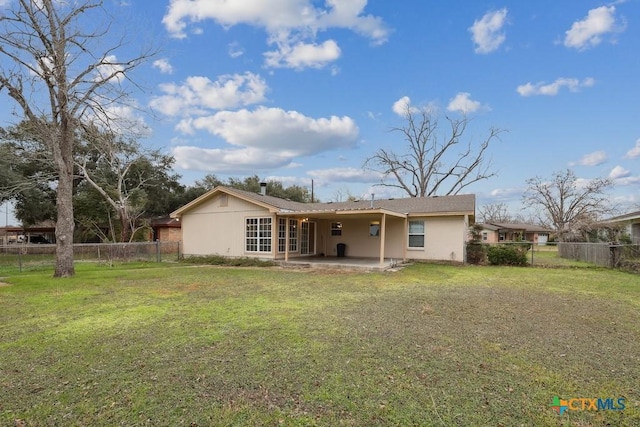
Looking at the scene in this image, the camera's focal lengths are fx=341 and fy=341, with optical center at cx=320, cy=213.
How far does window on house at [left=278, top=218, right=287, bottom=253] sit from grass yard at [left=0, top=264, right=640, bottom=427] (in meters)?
7.63

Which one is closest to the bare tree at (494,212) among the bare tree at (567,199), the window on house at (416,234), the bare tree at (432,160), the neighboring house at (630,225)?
the bare tree at (567,199)

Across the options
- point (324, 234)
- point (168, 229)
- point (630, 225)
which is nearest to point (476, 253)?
point (324, 234)

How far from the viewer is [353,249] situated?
56.3ft

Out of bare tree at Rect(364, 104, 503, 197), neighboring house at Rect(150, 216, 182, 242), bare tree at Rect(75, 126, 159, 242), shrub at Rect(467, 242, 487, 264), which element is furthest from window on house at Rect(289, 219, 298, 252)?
bare tree at Rect(364, 104, 503, 197)

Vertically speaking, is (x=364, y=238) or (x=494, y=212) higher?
(x=494, y=212)

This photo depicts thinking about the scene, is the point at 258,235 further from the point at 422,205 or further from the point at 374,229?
the point at 422,205

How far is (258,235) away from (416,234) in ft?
23.9

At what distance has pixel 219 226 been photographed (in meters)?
Answer: 16.5

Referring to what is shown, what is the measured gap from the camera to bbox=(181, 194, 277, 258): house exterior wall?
1572 cm

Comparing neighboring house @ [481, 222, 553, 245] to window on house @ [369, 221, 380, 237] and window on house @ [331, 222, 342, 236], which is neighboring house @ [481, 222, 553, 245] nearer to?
window on house @ [369, 221, 380, 237]

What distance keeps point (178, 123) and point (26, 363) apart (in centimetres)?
1395

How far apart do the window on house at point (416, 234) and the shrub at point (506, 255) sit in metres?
2.86

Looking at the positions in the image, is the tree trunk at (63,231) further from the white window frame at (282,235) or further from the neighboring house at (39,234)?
the neighboring house at (39,234)

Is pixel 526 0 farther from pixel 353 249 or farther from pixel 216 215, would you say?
pixel 216 215
